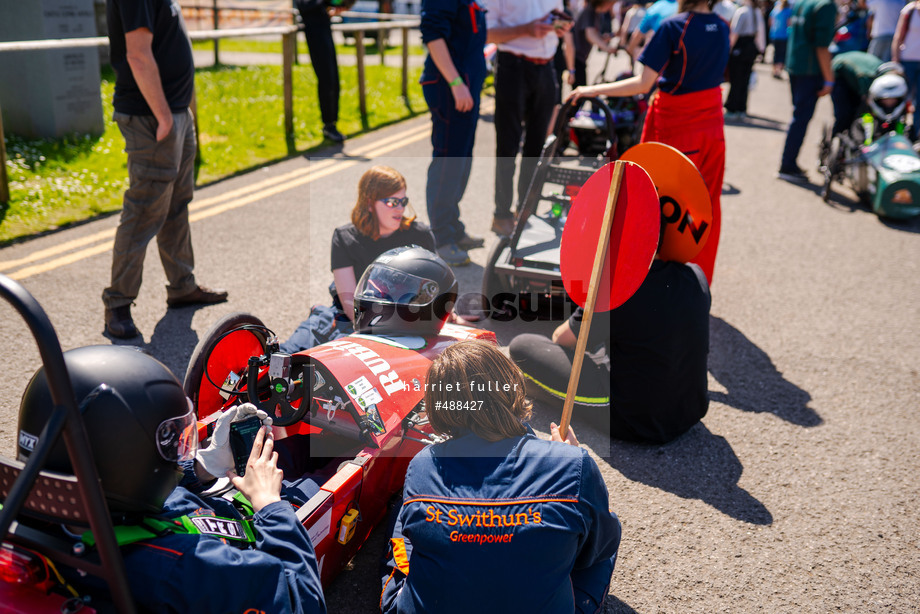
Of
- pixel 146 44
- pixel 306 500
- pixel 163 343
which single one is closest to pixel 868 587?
pixel 306 500

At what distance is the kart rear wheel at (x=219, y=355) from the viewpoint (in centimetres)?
285

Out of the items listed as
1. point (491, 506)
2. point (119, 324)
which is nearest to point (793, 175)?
point (119, 324)

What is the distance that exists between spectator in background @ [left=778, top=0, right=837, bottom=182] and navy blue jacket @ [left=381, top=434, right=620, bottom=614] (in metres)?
7.87

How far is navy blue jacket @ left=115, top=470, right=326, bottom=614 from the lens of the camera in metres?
1.69

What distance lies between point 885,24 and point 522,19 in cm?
815

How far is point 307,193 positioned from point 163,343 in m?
3.30

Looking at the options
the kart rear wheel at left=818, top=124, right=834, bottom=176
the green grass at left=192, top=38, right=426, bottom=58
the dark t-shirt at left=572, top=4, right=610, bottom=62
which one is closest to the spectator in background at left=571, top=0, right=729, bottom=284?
the kart rear wheel at left=818, top=124, right=834, bottom=176

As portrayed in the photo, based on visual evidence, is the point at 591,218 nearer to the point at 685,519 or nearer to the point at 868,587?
the point at 685,519

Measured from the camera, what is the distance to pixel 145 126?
4.22m

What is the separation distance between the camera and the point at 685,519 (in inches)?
125

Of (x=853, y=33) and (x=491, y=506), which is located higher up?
(x=853, y=33)

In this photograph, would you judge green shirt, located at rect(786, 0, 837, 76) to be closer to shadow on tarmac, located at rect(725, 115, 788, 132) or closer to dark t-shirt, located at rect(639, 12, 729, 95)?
dark t-shirt, located at rect(639, 12, 729, 95)

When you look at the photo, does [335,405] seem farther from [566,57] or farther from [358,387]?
[566,57]

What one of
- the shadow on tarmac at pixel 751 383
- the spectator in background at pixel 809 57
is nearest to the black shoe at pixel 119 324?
the shadow on tarmac at pixel 751 383
